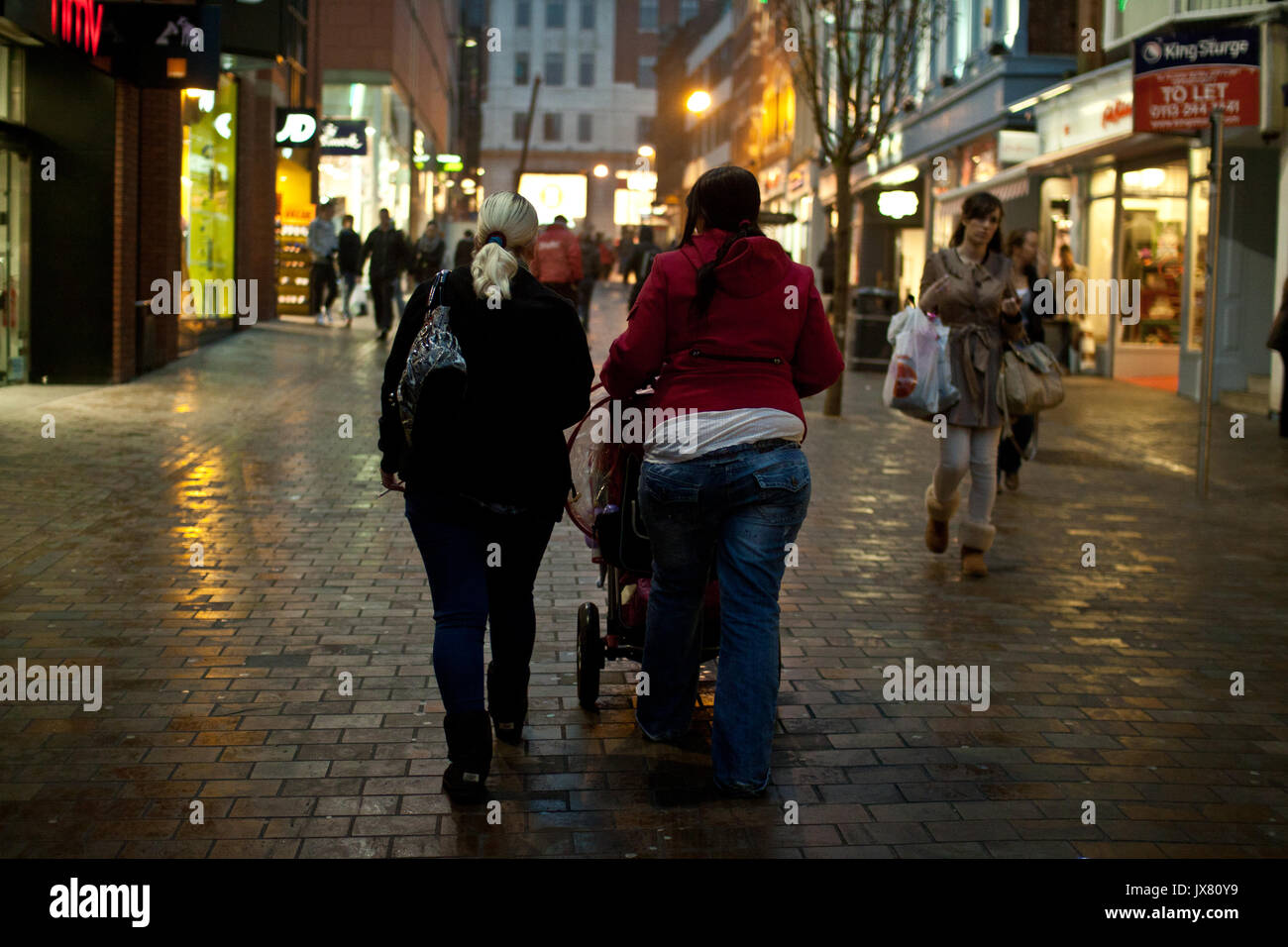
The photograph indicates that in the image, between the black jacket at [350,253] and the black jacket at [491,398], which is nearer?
the black jacket at [491,398]

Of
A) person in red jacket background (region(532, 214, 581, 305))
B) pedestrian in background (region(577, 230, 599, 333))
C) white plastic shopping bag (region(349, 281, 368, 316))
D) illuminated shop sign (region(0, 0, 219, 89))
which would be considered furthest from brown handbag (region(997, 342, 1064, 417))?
→ white plastic shopping bag (region(349, 281, 368, 316))

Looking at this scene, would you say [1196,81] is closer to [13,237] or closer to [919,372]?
[919,372]

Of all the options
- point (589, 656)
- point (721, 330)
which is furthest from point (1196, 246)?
point (721, 330)

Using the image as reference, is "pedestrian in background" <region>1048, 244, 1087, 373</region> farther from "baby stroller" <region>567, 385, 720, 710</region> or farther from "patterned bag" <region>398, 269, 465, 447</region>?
"patterned bag" <region>398, 269, 465, 447</region>

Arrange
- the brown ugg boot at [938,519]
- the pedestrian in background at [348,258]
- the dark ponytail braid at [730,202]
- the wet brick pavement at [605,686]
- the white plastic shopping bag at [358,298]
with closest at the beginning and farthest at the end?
the wet brick pavement at [605,686] → the dark ponytail braid at [730,202] → the brown ugg boot at [938,519] → the pedestrian in background at [348,258] → the white plastic shopping bag at [358,298]

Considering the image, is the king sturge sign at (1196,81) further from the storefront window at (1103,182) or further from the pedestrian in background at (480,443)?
the pedestrian in background at (480,443)

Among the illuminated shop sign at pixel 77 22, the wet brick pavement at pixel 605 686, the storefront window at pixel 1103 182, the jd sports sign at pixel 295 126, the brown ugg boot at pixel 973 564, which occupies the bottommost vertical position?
the wet brick pavement at pixel 605 686

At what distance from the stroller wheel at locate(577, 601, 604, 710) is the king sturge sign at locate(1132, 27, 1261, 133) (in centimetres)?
1298

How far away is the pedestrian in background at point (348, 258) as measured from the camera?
2628 centimetres

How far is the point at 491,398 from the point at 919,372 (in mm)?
3399

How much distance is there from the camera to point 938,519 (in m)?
8.14

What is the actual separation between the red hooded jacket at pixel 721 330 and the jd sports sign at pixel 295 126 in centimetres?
2050

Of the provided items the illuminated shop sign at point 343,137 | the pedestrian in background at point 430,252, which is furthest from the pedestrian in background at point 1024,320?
the illuminated shop sign at point 343,137
